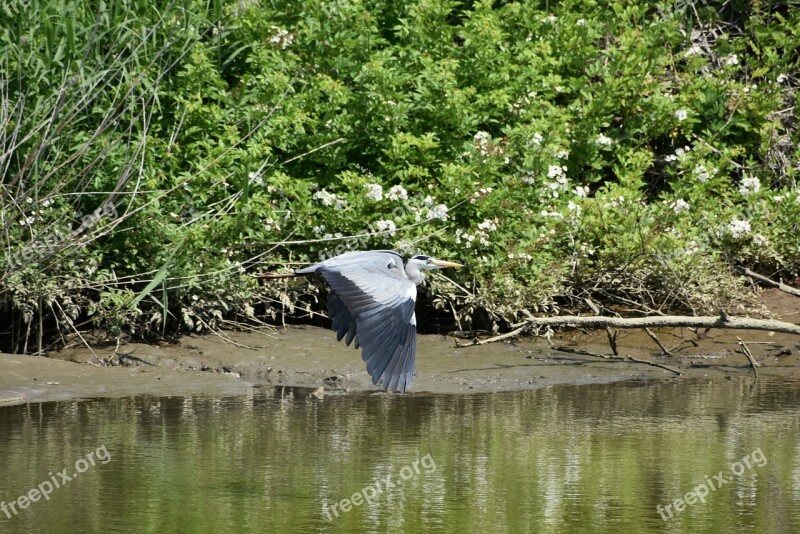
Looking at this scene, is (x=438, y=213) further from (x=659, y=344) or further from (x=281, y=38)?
(x=281, y=38)

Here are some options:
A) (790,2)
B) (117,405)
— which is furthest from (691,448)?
(790,2)

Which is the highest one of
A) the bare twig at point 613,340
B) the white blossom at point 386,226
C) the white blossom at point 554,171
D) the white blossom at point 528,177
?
the white blossom at point 554,171

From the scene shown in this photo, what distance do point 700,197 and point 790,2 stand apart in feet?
8.52

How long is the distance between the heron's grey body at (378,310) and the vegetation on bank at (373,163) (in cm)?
129

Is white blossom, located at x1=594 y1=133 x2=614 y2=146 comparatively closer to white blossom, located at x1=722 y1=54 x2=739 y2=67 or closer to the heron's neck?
white blossom, located at x1=722 y1=54 x2=739 y2=67

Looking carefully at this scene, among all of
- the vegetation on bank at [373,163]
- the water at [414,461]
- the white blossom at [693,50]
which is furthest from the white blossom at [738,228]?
the white blossom at [693,50]

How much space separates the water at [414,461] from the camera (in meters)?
4.68

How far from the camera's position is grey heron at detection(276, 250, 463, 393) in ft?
19.1

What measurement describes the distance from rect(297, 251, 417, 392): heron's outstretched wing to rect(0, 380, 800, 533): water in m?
0.42

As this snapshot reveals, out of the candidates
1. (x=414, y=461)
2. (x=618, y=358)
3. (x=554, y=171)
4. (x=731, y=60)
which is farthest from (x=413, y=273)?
(x=731, y=60)

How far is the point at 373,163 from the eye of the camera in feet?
29.6

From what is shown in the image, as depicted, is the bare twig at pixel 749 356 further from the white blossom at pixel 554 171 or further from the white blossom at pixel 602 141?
the white blossom at pixel 602 141

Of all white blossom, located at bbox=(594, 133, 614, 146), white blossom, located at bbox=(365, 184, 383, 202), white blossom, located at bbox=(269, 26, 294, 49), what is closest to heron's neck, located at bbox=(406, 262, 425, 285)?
white blossom, located at bbox=(365, 184, 383, 202)

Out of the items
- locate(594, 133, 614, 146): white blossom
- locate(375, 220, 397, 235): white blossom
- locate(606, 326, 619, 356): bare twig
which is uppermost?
locate(594, 133, 614, 146): white blossom
